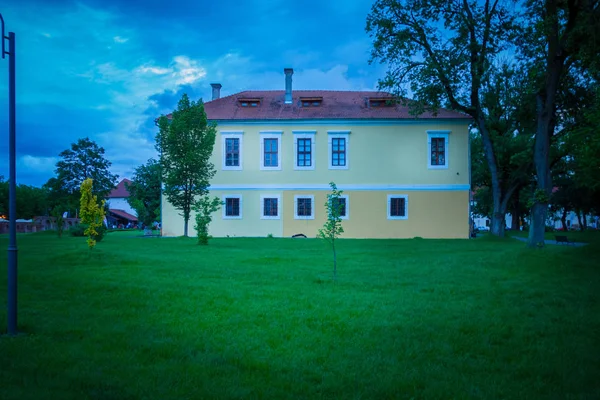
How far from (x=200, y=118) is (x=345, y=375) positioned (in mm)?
26177

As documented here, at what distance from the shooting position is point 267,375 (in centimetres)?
516

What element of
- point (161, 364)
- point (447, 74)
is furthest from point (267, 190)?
point (161, 364)

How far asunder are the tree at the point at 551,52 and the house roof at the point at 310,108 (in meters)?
14.8

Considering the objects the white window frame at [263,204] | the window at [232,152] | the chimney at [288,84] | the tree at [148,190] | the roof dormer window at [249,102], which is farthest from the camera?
the tree at [148,190]

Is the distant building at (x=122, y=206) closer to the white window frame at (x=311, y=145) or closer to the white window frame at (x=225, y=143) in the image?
the white window frame at (x=225, y=143)

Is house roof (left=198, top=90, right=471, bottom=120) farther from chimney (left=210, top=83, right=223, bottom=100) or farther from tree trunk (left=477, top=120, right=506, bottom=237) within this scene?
tree trunk (left=477, top=120, right=506, bottom=237)

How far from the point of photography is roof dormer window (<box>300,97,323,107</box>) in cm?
3519

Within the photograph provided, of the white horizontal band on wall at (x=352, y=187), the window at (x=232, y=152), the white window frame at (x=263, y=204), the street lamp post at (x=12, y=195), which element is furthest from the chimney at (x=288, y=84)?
the street lamp post at (x=12, y=195)

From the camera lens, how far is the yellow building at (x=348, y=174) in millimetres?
33562

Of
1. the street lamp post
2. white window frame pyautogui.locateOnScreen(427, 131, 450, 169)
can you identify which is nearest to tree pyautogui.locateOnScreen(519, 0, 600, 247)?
white window frame pyautogui.locateOnScreen(427, 131, 450, 169)

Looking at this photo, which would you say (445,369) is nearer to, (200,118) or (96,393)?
(96,393)

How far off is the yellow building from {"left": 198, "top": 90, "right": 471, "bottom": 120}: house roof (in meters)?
0.19

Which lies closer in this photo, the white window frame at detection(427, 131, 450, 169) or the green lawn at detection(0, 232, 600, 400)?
the green lawn at detection(0, 232, 600, 400)

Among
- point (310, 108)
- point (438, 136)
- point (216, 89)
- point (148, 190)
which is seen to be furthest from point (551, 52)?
point (148, 190)
